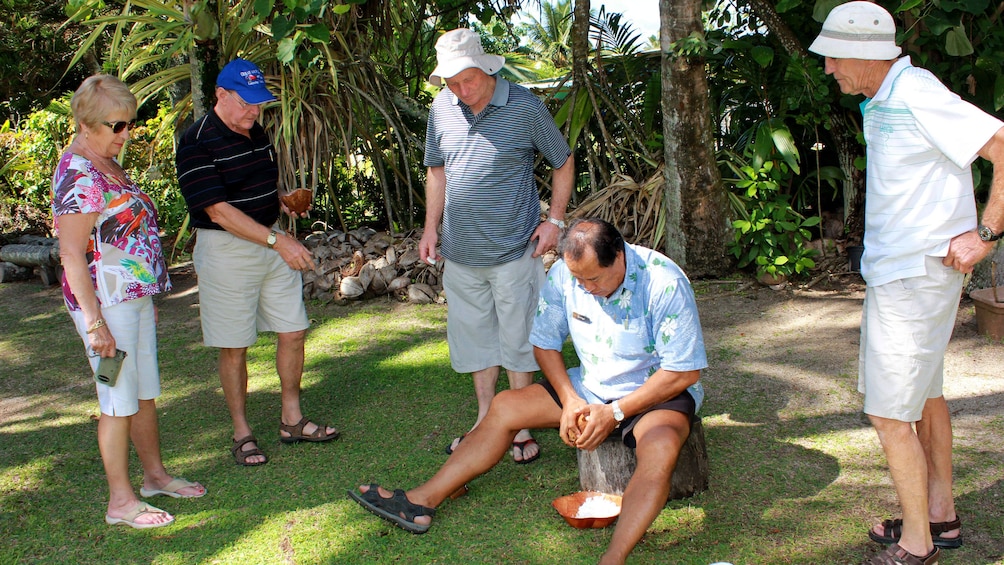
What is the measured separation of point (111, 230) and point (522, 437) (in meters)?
1.86

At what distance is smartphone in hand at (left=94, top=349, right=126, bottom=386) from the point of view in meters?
3.12

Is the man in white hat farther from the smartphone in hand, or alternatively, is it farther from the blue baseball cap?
the smartphone in hand

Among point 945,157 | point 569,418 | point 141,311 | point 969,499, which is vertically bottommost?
point 969,499

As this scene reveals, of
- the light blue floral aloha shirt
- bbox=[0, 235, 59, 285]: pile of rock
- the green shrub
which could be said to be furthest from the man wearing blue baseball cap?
bbox=[0, 235, 59, 285]: pile of rock

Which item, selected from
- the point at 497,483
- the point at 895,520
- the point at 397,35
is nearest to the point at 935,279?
the point at 895,520

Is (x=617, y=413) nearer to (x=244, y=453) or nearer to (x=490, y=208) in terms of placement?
(x=490, y=208)

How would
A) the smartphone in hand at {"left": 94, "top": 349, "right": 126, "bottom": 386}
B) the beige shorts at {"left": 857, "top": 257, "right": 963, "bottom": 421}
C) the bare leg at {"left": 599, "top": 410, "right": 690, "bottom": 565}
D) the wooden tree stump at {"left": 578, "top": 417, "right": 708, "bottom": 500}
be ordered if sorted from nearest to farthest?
the beige shorts at {"left": 857, "top": 257, "right": 963, "bottom": 421}, the bare leg at {"left": 599, "top": 410, "right": 690, "bottom": 565}, the smartphone in hand at {"left": 94, "top": 349, "right": 126, "bottom": 386}, the wooden tree stump at {"left": 578, "top": 417, "right": 708, "bottom": 500}

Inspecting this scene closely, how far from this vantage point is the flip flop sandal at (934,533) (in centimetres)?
282

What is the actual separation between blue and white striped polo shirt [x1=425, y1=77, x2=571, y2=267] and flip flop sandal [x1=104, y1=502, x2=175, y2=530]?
1.59m

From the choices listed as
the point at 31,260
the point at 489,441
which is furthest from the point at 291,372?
the point at 31,260

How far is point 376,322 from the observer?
5918mm

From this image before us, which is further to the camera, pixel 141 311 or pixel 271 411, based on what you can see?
pixel 271 411

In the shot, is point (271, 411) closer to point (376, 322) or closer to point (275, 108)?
point (376, 322)

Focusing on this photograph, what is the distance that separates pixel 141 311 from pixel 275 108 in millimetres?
3835
